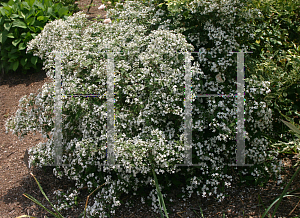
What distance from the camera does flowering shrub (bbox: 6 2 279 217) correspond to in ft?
9.71

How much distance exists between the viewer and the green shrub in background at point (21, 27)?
18.8 ft

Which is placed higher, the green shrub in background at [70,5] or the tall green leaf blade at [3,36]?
the green shrub in background at [70,5]

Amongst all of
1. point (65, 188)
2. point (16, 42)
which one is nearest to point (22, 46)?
point (16, 42)

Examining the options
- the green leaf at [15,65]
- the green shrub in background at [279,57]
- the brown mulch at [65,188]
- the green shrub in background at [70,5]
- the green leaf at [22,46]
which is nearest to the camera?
the brown mulch at [65,188]

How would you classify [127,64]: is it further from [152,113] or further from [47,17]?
[47,17]

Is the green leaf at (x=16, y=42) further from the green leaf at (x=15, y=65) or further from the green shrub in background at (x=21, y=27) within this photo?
the green leaf at (x=15, y=65)

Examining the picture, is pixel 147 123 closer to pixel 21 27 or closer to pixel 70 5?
pixel 21 27

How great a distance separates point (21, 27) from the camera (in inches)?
226

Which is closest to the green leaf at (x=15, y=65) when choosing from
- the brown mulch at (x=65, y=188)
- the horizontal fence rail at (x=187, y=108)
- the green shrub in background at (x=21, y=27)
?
the green shrub in background at (x=21, y=27)

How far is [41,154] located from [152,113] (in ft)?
4.83

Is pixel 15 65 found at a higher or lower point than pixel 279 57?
higher

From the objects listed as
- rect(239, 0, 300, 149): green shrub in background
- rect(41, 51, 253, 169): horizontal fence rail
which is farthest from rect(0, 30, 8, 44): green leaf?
rect(239, 0, 300, 149): green shrub in background

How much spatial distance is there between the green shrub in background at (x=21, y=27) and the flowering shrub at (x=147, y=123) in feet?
8.66

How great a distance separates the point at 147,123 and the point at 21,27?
162 inches
